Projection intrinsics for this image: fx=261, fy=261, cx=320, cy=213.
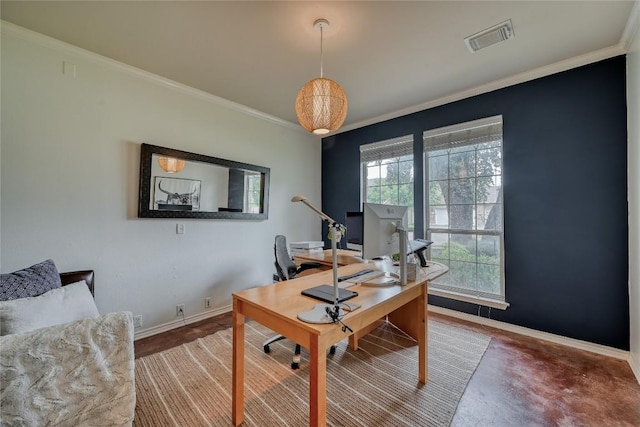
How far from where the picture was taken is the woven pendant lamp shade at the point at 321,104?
1848mm

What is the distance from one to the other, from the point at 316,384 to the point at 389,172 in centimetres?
304

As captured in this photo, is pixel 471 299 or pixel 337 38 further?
pixel 471 299

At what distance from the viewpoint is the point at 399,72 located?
2537 millimetres

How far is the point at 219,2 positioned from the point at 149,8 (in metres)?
0.49

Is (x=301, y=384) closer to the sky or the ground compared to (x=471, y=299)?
closer to the ground

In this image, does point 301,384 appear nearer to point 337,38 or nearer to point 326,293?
point 326,293

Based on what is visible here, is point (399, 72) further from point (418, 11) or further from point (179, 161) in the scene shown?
point (179, 161)

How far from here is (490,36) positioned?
2020 mm

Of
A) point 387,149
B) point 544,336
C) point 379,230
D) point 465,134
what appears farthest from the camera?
point 387,149

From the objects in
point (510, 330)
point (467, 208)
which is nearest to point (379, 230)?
point (467, 208)

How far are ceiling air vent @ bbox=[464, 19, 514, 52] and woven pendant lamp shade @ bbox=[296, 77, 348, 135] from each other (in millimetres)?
1156

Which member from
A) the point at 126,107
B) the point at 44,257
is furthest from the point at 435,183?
the point at 44,257

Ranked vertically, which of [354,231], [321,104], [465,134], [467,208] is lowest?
[354,231]

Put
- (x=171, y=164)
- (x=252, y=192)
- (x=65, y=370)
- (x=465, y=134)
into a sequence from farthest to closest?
1. (x=252, y=192)
2. (x=465, y=134)
3. (x=171, y=164)
4. (x=65, y=370)
